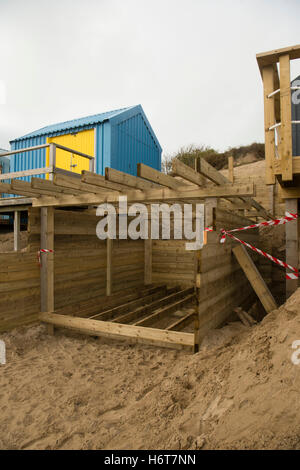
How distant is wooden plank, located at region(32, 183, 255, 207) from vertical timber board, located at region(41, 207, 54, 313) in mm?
324

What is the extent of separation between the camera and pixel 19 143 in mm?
12438

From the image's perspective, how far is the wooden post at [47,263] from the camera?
5859 mm

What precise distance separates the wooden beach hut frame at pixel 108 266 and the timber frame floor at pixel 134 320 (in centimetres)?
2

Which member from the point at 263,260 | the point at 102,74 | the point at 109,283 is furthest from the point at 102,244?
the point at 102,74

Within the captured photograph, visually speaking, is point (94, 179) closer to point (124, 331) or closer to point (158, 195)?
point (158, 195)

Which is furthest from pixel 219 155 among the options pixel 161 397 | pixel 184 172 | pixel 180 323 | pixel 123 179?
pixel 161 397

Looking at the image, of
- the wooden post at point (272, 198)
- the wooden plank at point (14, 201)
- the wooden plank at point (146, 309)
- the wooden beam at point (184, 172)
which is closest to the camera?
the wooden beam at point (184, 172)

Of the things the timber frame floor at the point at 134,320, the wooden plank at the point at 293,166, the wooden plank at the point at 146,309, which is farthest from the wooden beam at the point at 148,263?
the wooden plank at the point at 293,166

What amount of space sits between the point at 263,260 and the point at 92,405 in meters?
7.21

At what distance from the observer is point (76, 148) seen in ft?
36.4

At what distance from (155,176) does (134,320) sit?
352 cm

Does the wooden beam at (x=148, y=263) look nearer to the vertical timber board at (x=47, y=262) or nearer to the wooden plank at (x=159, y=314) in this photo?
the wooden plank at (x=159, y=314)

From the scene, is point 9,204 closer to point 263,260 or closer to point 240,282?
point 240,282

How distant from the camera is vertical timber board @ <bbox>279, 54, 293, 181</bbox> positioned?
3.94 m
